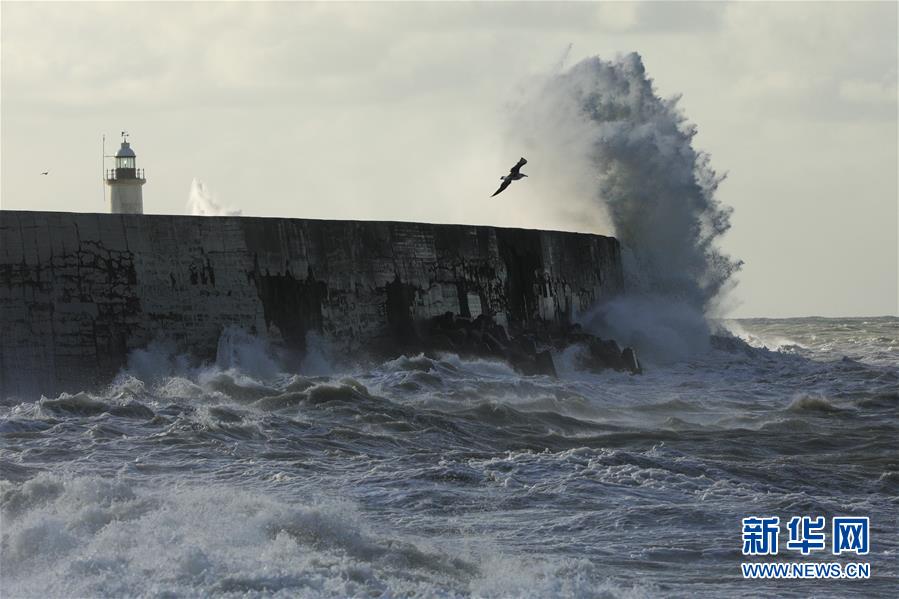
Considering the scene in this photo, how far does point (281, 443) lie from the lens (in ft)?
30.2

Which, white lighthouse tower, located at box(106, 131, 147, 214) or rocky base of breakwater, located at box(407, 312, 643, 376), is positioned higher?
white lighthouse tower, located at box(106, 131, 147, 214)

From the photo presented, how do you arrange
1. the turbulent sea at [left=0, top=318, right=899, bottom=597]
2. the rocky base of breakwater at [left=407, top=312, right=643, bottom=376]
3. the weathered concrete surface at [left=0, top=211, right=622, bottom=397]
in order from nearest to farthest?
1. the turbulent sea at [left=0, top=318, right=899, bottom=597]
2. the weathered concrete surface at [left=0, top=211, right=622, bottom=397]
3. the rocky base of breakwater at [left=407, top=312, right=643, bottom=376]

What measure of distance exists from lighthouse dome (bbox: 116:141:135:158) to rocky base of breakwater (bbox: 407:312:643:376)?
7.07 metres

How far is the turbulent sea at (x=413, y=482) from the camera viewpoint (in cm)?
575

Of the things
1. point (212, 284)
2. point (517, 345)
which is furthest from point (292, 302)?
point (517, 345)

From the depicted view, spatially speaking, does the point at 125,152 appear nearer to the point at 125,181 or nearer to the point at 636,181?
the point at 125,181

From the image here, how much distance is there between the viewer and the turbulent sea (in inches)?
226

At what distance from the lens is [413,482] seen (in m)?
7.93

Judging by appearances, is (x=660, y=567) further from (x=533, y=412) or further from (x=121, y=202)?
(x=121, y=202)

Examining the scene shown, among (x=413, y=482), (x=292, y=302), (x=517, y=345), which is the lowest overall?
(x=413, y=482)

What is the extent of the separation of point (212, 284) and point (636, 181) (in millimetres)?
10242

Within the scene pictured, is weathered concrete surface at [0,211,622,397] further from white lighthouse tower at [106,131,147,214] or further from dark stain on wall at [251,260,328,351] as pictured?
white lighthouse tower at [106,131,147,214]

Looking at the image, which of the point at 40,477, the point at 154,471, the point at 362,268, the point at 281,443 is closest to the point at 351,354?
the point at 362,268

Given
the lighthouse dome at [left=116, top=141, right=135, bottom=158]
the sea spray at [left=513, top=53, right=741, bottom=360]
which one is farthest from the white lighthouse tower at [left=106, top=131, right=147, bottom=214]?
Answer: the sea spray at [left=513, top=53, right=741, bottom=360]
